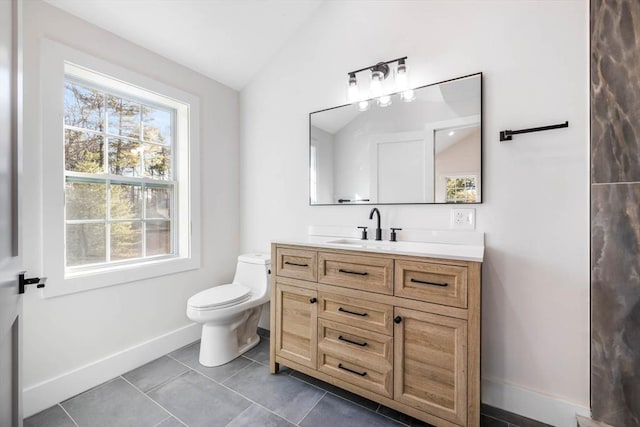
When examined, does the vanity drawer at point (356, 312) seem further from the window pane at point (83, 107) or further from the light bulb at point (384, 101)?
the window pane at point (83, 107)

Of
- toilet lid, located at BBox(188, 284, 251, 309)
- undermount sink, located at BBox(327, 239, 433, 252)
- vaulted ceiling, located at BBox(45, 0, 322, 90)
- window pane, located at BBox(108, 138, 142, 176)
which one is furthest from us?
window pane, located at BBox(108, 138, 142, 176)

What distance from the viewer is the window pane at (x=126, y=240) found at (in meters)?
1.99

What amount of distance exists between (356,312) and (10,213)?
1436mm

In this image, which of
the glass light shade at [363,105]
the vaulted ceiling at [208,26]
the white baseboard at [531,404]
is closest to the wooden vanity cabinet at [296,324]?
the white baseboard at [531,404]

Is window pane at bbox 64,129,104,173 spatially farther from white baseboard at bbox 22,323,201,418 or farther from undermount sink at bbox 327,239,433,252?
undermount sink at bbox 327,239,433,252

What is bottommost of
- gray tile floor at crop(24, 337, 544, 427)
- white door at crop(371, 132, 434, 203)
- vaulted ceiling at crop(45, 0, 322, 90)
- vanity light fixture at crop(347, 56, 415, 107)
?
gray tile floor at crop(24, 337, 544, 427)

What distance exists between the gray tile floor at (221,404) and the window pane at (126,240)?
0.81 m

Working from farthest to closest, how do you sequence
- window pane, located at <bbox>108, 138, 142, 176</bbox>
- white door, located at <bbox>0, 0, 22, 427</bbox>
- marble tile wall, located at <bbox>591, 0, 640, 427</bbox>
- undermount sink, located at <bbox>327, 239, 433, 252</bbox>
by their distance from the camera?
window pane, located at <bbox>108, 138, 142, 176</bbox> → undermount sink, located at <bbox>327, 239, 433, 252</bbox> → marble tile wall, located at <bbox>591, 0, 640, 427</bbox> → white door, located at <bbox>0, 0, 22, 427</bbox>

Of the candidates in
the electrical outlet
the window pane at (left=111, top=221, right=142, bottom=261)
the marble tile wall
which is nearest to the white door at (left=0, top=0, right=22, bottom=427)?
the window pane at (left=111, top=221, right=142, bottom=261)

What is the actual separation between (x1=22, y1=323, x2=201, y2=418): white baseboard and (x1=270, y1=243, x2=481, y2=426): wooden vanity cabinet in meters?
0.98

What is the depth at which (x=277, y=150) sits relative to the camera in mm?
2447

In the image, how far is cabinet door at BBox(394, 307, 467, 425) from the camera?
49.8 inches

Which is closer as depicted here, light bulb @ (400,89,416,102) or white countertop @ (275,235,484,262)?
white countertop @ (275,235,484,262)

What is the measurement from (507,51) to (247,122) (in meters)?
2.06
